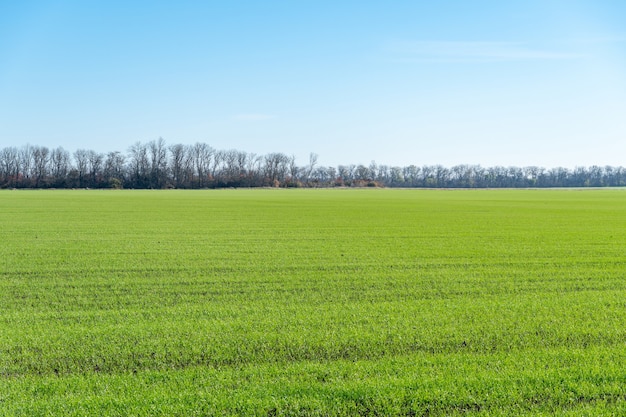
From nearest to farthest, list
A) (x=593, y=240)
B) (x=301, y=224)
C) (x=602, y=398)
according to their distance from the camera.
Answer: (x=602, y=398) < (x=593, y=240) < (x=301, y=224)

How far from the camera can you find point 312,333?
23.9 ft

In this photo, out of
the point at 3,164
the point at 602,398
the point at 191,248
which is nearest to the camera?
Result: the point at 602,398

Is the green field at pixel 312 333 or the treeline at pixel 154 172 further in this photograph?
the treeline at pixel 154 172

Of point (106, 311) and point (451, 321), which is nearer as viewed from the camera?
point (451, 321)

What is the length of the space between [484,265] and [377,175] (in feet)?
603

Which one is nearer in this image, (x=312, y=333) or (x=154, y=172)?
(x=312, y=333)

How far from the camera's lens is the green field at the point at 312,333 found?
529 centimetres

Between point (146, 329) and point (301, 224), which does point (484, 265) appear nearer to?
point (146, 329)

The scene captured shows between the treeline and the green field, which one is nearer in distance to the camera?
the green field

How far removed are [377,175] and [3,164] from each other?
122632 millimetres

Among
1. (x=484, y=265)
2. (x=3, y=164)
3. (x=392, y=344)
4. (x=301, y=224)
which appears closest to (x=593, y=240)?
(x=484, y=265)

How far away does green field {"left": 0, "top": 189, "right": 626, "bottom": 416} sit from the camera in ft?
17.4

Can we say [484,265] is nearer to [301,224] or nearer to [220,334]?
[220,334]

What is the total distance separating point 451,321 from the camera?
7.88 m
